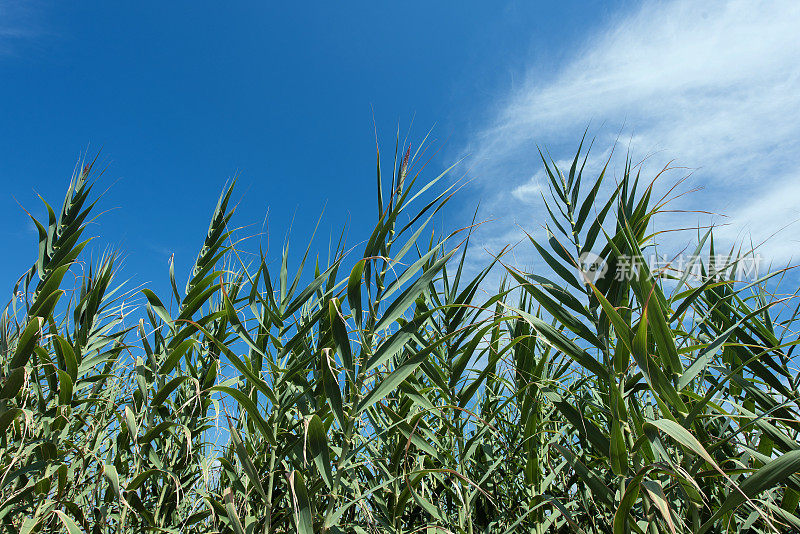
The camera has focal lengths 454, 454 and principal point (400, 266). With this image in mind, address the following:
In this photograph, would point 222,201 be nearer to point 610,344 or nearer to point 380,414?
point 380,414

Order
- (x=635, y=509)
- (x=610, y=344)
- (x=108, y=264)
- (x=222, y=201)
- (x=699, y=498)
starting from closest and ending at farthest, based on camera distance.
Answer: (x=699, y=498) → (x=610, y=344) → (x=635, y=509) → (x=108, y=264) → (x=222, y=201)

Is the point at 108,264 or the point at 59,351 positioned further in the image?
the point at 108,264

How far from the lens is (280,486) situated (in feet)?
4.51

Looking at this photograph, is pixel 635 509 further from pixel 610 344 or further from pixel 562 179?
pixel 562 179

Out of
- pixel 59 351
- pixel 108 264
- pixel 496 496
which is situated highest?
pixel 108 264

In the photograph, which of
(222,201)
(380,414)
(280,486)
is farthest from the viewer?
(222,201)

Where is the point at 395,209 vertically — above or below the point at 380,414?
above

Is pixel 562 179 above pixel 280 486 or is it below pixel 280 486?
above

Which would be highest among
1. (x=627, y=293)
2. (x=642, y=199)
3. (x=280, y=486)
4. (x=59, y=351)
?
(x=59, y=351)

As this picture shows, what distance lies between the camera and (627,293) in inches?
44.1

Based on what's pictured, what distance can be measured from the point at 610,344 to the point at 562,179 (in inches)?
23.3

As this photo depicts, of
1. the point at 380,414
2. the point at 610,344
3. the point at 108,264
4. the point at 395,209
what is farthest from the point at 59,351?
the point at 610,344

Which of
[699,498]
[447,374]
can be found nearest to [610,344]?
[699,498]

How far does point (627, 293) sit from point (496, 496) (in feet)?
2.55
